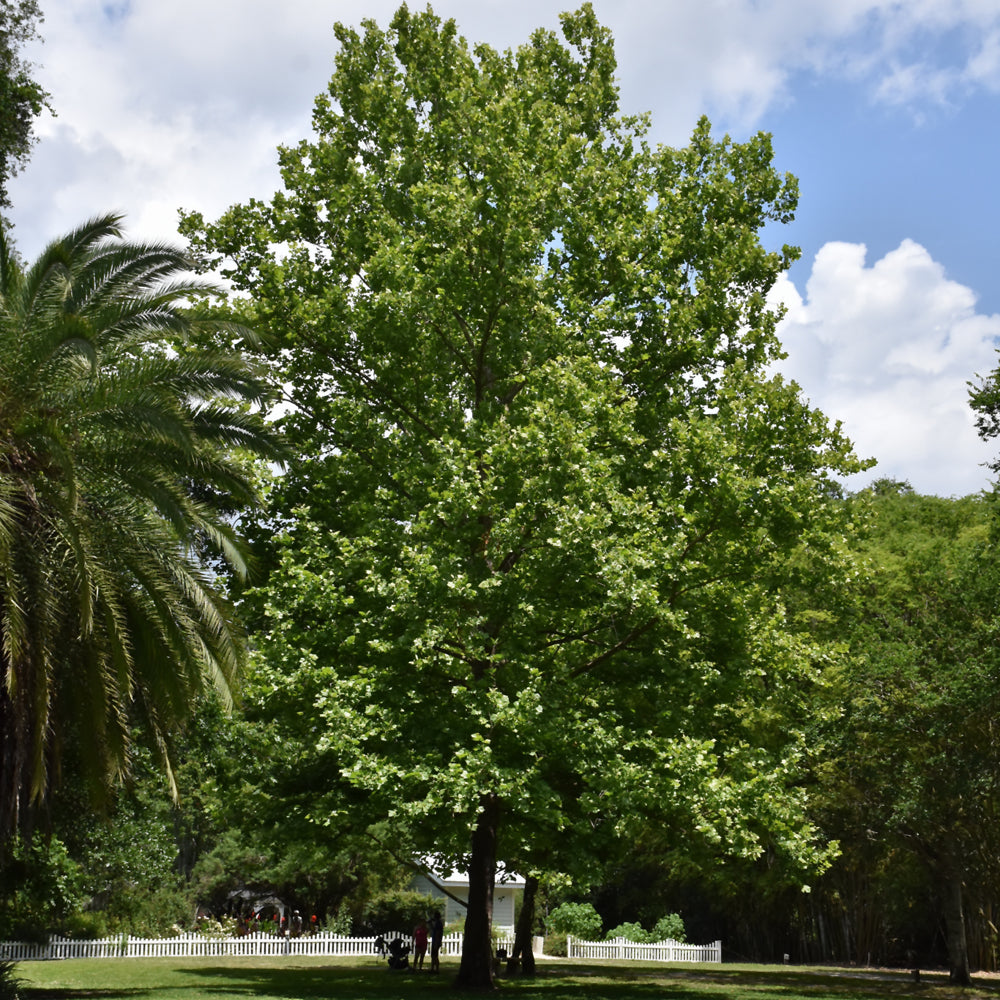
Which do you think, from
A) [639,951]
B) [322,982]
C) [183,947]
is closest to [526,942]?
[322,982]

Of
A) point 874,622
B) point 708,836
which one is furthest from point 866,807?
point 708,836

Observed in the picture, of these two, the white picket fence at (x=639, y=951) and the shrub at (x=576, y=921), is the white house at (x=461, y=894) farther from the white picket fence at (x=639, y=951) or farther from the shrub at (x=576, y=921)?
the white picket fence at (x=639, y=951)

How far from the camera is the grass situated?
17906 mm

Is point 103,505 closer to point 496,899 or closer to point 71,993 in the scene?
point 71,993

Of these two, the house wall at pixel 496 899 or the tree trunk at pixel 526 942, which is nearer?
the tree trunk at pixel 526 942

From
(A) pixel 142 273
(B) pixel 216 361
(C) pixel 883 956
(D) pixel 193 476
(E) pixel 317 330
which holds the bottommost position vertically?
(C) pixel 883 956

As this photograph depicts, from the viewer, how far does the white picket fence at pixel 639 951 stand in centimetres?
3791

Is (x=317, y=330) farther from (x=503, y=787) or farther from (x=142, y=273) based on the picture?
(x=503, y=787)

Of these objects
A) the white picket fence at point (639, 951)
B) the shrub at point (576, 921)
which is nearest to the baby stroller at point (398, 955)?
the white picket fence at point (639, 951)

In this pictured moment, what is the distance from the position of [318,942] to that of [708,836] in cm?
2387

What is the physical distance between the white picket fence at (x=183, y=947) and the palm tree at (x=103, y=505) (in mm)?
20087

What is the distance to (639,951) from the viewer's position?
127 feet

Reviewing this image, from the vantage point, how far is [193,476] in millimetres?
15203

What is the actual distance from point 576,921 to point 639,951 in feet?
8.71
